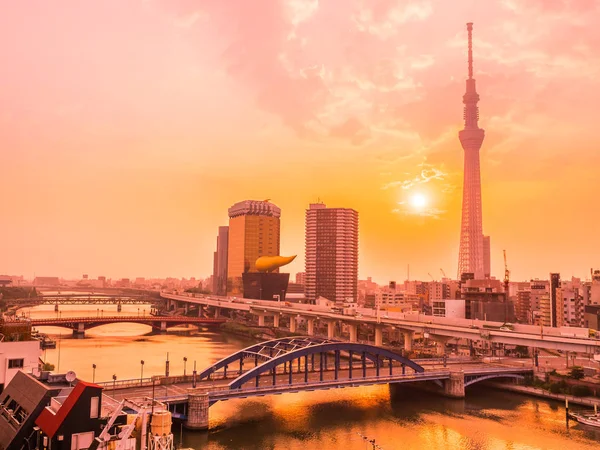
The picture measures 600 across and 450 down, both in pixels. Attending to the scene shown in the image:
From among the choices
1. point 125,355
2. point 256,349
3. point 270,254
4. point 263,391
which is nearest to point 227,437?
point 263,391

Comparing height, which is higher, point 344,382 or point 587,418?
point 344,382

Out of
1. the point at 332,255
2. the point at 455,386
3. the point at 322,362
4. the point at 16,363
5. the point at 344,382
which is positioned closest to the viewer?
the point at 16,363

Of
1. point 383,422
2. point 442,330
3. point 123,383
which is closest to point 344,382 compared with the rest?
point 383,422

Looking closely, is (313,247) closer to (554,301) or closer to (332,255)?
(332,255)

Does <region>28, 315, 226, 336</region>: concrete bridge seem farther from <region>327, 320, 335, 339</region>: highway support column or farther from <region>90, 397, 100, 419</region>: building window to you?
<region>90, 397, 100, 419</region>: building window

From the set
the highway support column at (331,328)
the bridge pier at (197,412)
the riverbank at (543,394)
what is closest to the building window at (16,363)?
the bridge pier at (197,412)

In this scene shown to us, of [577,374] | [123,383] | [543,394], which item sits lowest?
[543,394]

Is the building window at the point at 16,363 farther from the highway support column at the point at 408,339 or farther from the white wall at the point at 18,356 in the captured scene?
the highway support column at the point at 408,339
